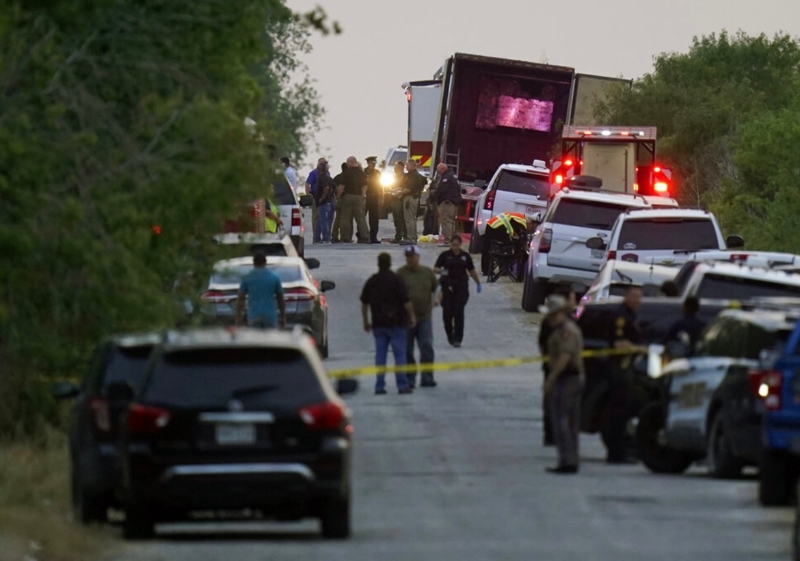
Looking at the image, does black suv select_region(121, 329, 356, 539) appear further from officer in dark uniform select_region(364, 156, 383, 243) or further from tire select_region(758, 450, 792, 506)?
officer in dark uniform select_region(364, 156, 383, 243)

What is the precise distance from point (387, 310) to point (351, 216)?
75.5ft

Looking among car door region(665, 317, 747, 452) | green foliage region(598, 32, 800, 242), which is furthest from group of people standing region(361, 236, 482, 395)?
green foliage region(598, 32, 800, 242)

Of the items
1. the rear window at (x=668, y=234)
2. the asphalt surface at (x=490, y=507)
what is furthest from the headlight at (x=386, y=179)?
the asphalt surface at (x=490, y=507)

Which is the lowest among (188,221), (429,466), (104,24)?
(429,466)

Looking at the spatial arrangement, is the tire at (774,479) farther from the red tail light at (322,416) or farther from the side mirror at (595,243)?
the side mirror at (595,243)

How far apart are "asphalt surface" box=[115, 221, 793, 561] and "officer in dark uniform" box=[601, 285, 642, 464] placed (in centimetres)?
27

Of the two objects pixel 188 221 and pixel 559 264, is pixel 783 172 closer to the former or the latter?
pixel 559 264

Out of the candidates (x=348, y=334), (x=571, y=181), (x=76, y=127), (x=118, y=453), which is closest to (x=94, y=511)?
(x=118, y=453)

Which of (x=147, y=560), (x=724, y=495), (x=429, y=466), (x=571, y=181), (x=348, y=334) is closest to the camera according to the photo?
(x=147, y=560)

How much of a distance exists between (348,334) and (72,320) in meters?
12.6

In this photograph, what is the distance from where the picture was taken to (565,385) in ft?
60.5

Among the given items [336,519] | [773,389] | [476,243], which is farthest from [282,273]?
[476,243]

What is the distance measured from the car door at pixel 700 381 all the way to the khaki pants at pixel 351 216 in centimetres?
2864

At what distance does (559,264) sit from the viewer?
1321 inches
